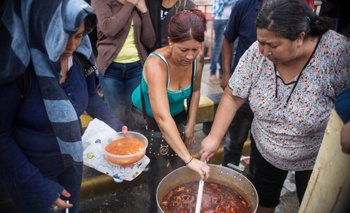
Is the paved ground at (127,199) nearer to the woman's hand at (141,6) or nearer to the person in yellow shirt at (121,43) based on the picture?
the person in yellow shirt at (121,43)

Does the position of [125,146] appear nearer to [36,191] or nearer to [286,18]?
[36,191]

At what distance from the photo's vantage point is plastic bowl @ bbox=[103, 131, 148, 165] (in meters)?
1.98

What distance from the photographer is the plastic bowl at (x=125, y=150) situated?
1985 mm

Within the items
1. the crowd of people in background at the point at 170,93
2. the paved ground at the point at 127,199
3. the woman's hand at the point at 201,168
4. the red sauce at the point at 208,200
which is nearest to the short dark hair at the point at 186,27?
the crowd of people in background at the point at 170,93

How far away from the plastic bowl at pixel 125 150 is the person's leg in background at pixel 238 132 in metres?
1.21

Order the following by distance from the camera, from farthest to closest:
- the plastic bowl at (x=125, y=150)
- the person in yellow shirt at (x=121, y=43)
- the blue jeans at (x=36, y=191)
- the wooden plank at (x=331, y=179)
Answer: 1. the person in yellow shirt at (x=121, y=43)
2. the plastic bowl at (x=125, y=150)
3. the blue jeans at (x=36, y=191)
4. the wooden plank at (x=331, y=179)

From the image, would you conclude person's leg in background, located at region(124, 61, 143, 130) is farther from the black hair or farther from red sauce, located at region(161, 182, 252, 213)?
the black hair

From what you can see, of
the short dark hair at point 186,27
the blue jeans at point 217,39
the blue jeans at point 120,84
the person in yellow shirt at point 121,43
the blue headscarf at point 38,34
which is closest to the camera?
the blue headscarf at point 38,34

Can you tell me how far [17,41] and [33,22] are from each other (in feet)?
0.36

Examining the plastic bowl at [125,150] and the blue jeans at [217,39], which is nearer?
the plastic bowl at [125,150]

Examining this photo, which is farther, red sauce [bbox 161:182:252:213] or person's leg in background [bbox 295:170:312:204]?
person's leg in background [bbox 295:170:312:204]

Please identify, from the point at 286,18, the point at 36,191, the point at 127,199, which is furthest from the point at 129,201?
the point at 286,18

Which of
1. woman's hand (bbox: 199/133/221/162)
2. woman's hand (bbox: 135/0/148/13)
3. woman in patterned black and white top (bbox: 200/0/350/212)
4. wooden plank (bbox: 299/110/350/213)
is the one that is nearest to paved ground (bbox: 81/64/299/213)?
woman in patterned black and white top (bbox: 200/0/350/212)

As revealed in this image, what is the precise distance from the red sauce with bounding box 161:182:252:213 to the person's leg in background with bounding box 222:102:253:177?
122 cm
